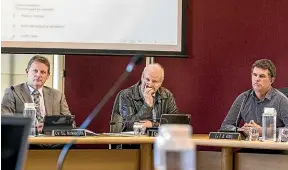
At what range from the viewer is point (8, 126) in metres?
1.19

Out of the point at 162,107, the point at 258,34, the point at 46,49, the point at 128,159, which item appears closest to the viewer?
the point at 128,159

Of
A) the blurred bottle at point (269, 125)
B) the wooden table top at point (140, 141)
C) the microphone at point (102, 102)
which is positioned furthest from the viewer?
the blurred bottle at point (269, 125)

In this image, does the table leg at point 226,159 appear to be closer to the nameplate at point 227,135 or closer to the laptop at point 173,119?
the nameplate at point 227,135

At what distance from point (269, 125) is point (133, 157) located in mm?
884

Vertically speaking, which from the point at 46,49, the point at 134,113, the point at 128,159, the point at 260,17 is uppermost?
the point at 260,17

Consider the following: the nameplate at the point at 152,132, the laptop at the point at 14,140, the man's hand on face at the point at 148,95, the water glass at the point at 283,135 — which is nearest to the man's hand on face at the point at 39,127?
the nameplate at the point at 152,132

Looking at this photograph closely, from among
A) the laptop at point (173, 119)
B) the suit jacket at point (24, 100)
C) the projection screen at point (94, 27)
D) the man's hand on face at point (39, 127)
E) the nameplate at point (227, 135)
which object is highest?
the projection screen at point (94, 27)

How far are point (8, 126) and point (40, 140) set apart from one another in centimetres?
207

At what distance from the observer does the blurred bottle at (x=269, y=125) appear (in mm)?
3312

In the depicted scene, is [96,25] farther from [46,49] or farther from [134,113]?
[134,113]

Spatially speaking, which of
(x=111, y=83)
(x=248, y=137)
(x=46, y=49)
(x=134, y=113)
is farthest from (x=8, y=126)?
(x=111, y=83)

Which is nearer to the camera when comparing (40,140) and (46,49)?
(40,140)

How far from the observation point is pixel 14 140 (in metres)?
1.18

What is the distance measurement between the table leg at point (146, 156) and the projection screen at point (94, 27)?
92 centimetres
